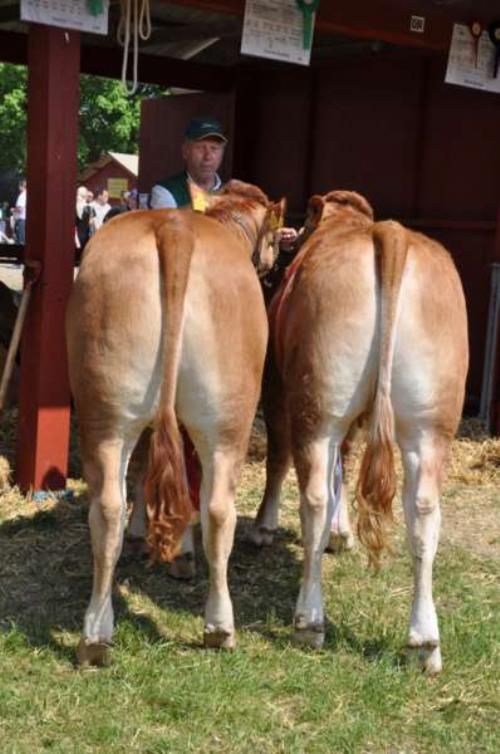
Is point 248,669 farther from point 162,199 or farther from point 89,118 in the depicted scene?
point 89,118

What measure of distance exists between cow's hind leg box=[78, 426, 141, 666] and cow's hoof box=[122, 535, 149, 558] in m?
1.19

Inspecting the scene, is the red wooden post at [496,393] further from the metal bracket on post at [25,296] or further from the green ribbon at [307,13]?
the metal bracket on post at [25,296]

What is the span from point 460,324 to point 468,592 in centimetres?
150

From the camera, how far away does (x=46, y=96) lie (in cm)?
532

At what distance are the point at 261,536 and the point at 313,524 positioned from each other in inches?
51.7

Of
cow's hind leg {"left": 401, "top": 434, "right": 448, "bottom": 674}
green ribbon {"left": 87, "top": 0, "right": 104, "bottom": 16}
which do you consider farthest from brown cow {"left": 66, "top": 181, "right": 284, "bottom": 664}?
green ribbon {"left": 87, "top": 0, "right": 104, "bottom": 16}

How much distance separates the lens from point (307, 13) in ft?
19.5

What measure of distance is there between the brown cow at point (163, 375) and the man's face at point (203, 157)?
1.61 meters

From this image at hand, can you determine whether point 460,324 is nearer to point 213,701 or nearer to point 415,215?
point 213,701

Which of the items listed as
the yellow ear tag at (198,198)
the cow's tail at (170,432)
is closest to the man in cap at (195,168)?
the yellow ear tag at (198,198)

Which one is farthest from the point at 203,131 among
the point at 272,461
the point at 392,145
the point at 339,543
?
the point at 392,145

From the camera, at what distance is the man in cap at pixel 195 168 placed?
203 inches

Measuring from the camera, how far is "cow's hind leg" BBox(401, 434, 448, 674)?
3717 millimetres

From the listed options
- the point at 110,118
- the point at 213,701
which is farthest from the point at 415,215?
the point at 110,118
